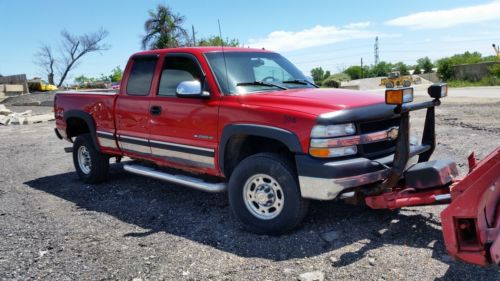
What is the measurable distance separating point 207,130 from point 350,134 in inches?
61.5

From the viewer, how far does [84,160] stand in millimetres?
7168

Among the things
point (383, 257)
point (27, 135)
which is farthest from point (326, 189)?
point (27, 135)

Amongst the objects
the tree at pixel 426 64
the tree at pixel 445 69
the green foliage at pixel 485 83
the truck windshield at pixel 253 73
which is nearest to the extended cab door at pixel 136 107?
the truck windshield at pixel 253 73

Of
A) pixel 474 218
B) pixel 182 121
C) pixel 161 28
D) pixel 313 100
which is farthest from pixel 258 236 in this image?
pixel 161 28

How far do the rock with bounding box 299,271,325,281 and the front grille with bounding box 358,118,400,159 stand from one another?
1.19 m

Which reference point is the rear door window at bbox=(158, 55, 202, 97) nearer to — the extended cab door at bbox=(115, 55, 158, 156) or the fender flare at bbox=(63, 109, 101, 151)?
the extended cab door at bbox=(115, 55, 158, 156)

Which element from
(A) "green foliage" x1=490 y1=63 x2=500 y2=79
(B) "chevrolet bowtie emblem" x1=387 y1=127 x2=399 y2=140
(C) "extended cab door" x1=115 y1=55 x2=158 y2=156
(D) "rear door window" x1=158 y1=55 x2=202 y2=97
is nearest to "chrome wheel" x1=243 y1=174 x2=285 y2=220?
(B) "chevrolet bowtie emblem" x1=387 y1=127 x2=399 y2=140

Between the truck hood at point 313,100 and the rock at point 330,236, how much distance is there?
1.19 metres

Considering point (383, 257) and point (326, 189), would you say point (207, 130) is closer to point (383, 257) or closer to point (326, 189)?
point (326, 189)

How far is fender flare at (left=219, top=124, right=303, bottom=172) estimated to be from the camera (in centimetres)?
409

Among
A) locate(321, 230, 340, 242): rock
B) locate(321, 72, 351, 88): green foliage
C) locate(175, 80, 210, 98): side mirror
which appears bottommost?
locate(321, 230, 340, 242): rock

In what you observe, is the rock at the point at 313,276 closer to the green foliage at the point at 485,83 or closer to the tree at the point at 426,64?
the green foliage at the point at 485,83

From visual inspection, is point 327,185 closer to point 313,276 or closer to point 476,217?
point 313,276

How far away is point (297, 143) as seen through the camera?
4.07 m
